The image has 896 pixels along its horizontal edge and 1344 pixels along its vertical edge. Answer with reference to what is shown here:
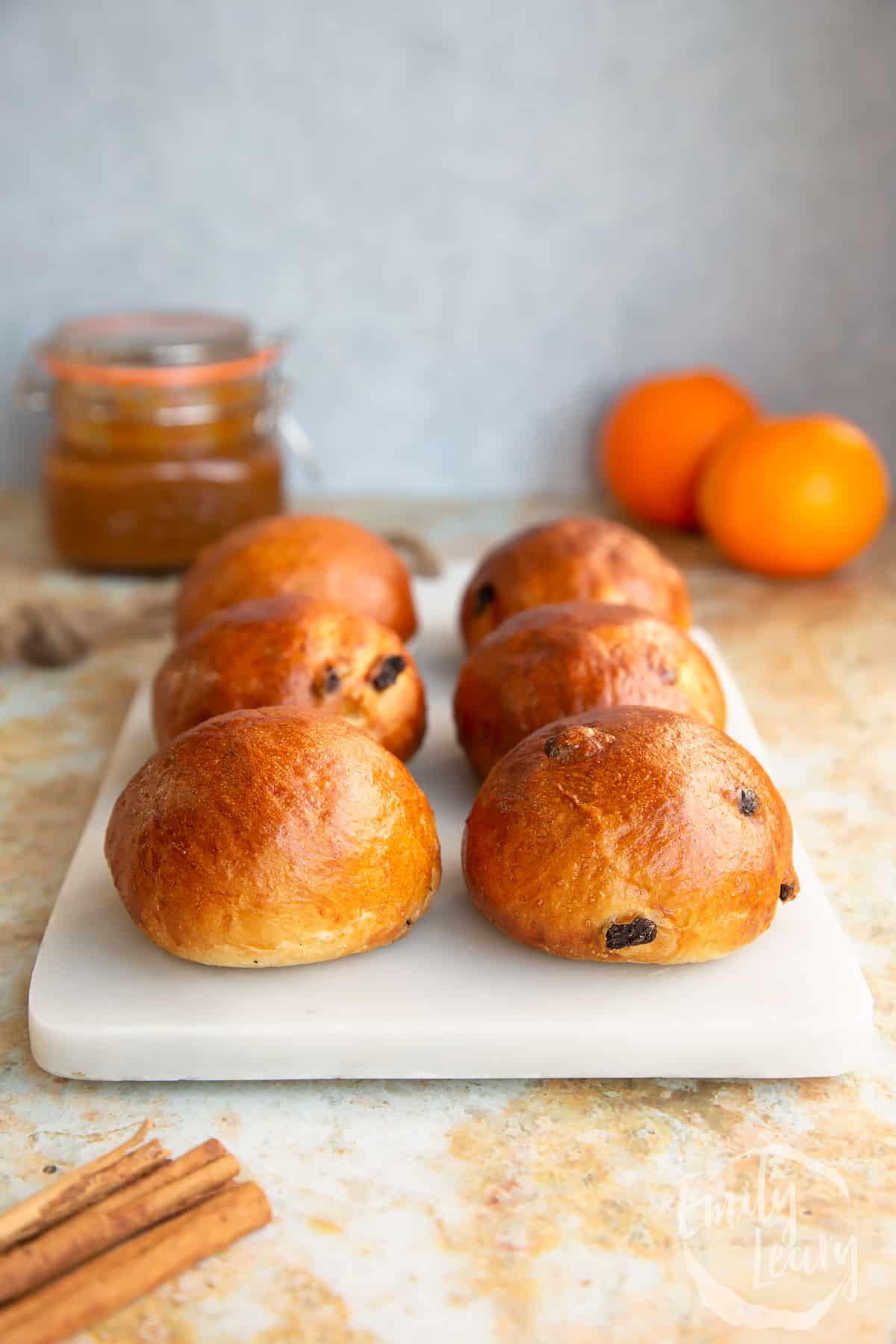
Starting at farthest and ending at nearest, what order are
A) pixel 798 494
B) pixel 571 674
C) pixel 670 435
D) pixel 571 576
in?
pixel 670 435 < pixel 798 494 < pixel 571 576 < pixel 571 674

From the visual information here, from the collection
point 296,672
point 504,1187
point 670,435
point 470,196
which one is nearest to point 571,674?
point 296,672

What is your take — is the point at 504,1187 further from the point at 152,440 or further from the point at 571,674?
the point at 152,440

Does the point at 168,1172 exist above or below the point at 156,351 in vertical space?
below

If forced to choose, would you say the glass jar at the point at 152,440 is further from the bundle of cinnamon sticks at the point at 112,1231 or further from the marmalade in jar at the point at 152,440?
the bundle of cinnamon sticks at the point at 112,1231

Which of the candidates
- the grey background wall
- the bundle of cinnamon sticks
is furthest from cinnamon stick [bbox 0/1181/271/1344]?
the grey background wall

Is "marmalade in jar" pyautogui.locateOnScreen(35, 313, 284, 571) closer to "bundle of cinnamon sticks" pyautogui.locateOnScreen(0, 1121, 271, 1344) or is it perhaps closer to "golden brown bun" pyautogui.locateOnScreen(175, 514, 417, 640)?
"golden brown bun" pyautogui.locateOnScreen(175, 514, 417, 640)

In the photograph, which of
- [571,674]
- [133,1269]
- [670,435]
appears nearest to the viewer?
[133,1269]

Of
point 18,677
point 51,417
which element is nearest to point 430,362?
point 51,417
